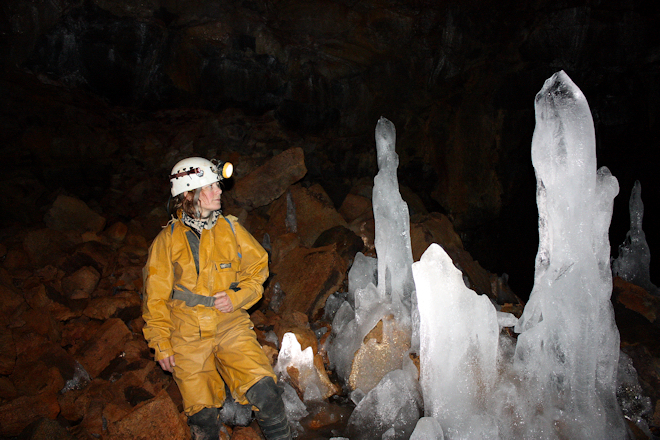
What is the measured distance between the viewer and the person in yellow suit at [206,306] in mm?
2504

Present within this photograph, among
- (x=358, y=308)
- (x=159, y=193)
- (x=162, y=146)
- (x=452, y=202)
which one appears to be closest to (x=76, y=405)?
(x=358, y=308)

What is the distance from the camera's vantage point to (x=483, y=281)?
637 cm

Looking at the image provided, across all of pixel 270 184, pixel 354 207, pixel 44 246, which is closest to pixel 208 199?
pixel 44 246

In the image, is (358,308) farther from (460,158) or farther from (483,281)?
(460,158)

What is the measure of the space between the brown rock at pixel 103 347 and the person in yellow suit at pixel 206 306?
158 centimetres

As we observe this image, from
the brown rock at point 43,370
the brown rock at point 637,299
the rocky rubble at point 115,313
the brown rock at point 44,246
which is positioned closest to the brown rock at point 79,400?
the rocky rubble at point 115,313

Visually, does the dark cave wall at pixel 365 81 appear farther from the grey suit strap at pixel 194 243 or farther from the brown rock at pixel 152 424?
the brown rock at pixel 152 424

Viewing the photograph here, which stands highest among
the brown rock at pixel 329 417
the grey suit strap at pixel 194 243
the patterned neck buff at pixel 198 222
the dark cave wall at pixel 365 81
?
the dark cave wall at pixel 365 81

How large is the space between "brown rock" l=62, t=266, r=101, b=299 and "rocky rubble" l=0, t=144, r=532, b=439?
13mm

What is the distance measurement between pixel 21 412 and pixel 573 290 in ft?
14.0

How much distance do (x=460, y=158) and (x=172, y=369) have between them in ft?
33.3

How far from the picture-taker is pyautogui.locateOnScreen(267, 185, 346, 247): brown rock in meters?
7.11

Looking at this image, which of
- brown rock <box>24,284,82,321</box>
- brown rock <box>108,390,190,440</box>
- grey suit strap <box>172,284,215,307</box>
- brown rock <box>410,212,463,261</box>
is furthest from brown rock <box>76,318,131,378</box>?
brown rock <box>410,212,463,261</box>

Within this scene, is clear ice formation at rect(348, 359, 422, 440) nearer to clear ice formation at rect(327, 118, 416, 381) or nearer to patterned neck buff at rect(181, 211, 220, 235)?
clear ice formation at rect(327, 118, 416, 381)
